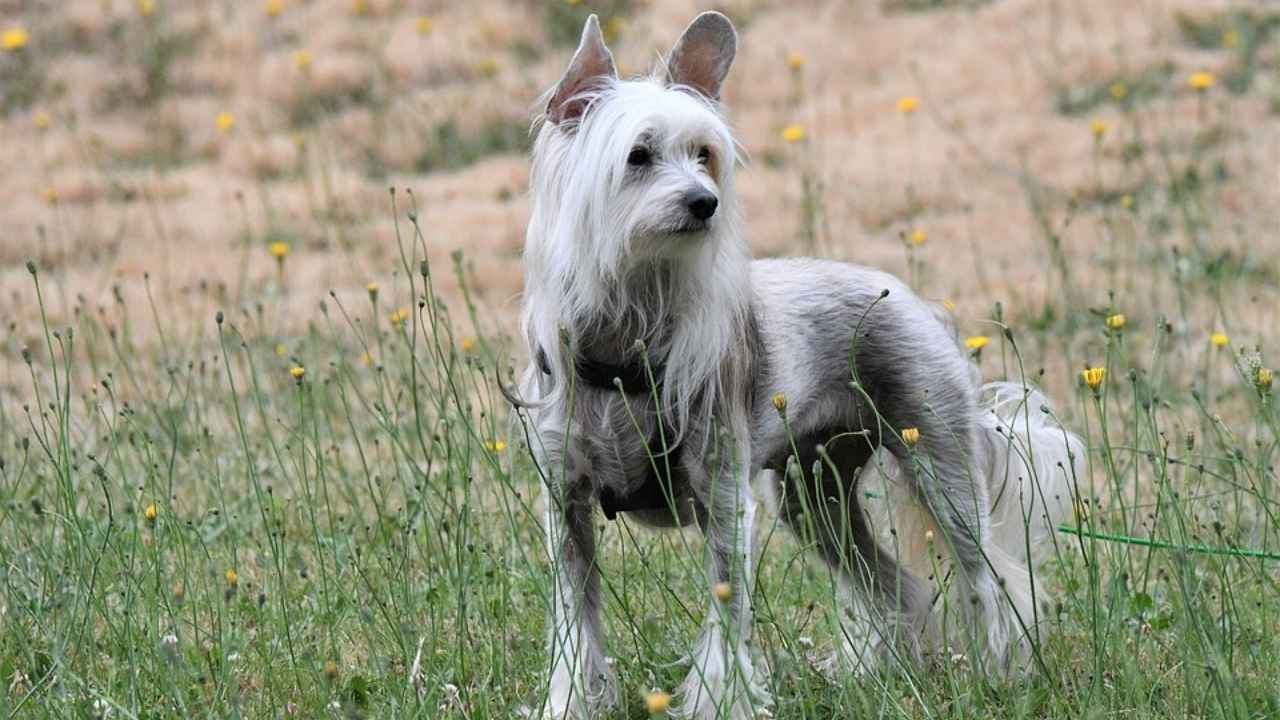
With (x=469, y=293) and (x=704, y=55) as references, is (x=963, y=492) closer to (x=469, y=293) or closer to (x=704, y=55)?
(x=704, y=55)

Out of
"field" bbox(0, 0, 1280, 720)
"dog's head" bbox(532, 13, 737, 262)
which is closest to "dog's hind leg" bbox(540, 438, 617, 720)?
"field" bbox(0, 0, 1280, 720)

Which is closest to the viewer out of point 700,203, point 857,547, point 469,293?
point 700,203

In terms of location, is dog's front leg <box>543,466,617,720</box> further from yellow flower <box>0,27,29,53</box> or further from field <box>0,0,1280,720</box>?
yellow flower <box>0,27,29,53</box>

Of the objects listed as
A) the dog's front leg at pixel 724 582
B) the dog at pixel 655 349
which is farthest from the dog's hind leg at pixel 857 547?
the dog's front leg at pixel 724 582

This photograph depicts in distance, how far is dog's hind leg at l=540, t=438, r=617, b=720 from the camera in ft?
14.1

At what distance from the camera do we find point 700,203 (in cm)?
412

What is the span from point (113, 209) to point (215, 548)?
20.8 ft

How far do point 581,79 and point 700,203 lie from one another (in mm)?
538

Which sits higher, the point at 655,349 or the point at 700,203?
the point at 700,203

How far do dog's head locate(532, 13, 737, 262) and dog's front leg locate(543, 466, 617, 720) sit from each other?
65 centimetres

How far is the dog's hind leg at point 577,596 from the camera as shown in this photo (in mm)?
4293

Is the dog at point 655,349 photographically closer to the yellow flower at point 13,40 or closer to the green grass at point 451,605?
the green grass at point 451,605

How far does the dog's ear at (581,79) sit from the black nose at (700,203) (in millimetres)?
450

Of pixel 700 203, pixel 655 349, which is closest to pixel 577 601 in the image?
pixel 655 349
